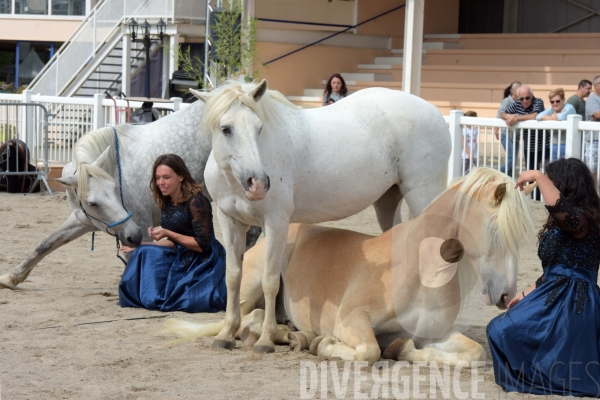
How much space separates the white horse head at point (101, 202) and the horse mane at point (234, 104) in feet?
5.85

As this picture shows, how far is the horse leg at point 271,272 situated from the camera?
439cm

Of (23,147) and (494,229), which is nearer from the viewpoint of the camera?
(494,229)

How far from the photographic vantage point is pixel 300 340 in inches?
180

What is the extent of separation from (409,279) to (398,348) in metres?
0.38

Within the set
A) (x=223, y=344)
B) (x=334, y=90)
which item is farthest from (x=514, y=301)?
(x=334, y=90)

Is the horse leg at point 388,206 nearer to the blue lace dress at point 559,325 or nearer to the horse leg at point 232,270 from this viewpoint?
the horse leg at point 232,270

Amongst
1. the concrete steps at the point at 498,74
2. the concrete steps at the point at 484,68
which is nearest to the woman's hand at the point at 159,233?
the concrete steps at the point at 484,68

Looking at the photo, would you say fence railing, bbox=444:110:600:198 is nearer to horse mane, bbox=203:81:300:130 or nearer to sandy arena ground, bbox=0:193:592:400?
sandy arena ground, bbox=0:193:592:400

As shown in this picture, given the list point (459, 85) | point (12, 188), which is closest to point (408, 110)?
point (12, 188)

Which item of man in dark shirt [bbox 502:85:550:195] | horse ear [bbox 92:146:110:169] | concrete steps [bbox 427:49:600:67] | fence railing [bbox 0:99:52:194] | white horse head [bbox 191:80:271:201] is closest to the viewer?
white horse head [bbox 191:80:271:201]

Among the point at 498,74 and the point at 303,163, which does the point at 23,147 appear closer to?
the point at 303,163

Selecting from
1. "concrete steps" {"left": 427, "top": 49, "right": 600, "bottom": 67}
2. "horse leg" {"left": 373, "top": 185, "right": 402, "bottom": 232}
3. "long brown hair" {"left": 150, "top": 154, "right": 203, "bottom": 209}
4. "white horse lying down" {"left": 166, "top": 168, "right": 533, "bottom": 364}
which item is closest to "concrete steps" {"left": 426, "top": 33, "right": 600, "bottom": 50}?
"concrete steps" {"left": 427, "top": 49, "right": 600, "bottom": 67}

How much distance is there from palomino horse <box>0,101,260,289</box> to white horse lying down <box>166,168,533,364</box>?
1.35 m

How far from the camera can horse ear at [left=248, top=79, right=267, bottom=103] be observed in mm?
4266
